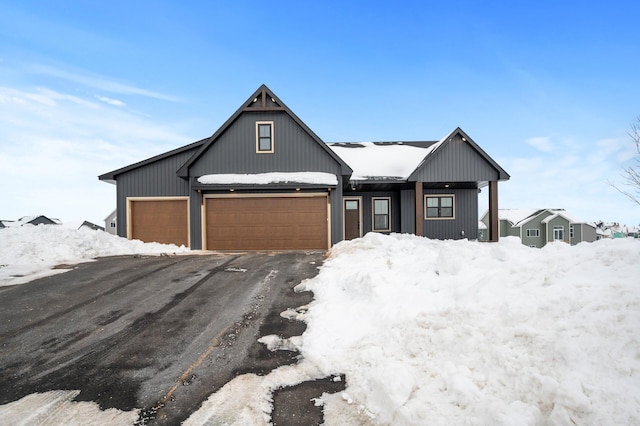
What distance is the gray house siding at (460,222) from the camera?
1767 centimetres

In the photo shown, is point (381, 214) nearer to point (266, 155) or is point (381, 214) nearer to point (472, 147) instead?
point (472, 147)

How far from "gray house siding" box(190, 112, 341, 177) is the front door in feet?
13.0

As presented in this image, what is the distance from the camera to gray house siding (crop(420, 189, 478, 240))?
58.0ft

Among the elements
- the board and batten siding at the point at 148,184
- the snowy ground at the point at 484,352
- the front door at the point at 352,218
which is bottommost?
the snowy ground at the point at 484,352

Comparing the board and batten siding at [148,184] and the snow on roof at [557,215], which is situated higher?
the board and batten siding at [148,184]

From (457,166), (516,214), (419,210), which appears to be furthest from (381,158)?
(516,214)

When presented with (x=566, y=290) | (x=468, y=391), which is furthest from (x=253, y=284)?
(x=566, y=290)

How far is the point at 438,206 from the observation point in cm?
1794

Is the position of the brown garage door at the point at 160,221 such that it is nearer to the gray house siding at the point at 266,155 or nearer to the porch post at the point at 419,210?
the gray house siding at the point at 266,155

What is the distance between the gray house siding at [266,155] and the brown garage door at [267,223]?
148cm

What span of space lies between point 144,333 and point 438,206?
53.6 ft

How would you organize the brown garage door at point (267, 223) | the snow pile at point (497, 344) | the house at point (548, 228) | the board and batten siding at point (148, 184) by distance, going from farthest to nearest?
1. the house at point (548, 228)
2. the board and batten siding at point (148, 184)
3. the brown garage door at point (267, 223)
4. the snow pile at point (497, 344)

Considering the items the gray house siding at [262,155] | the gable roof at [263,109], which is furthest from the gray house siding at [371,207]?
the gable roof at [263,109]

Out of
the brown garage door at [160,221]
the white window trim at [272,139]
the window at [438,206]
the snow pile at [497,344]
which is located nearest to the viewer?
the snow pile at [497,344]
